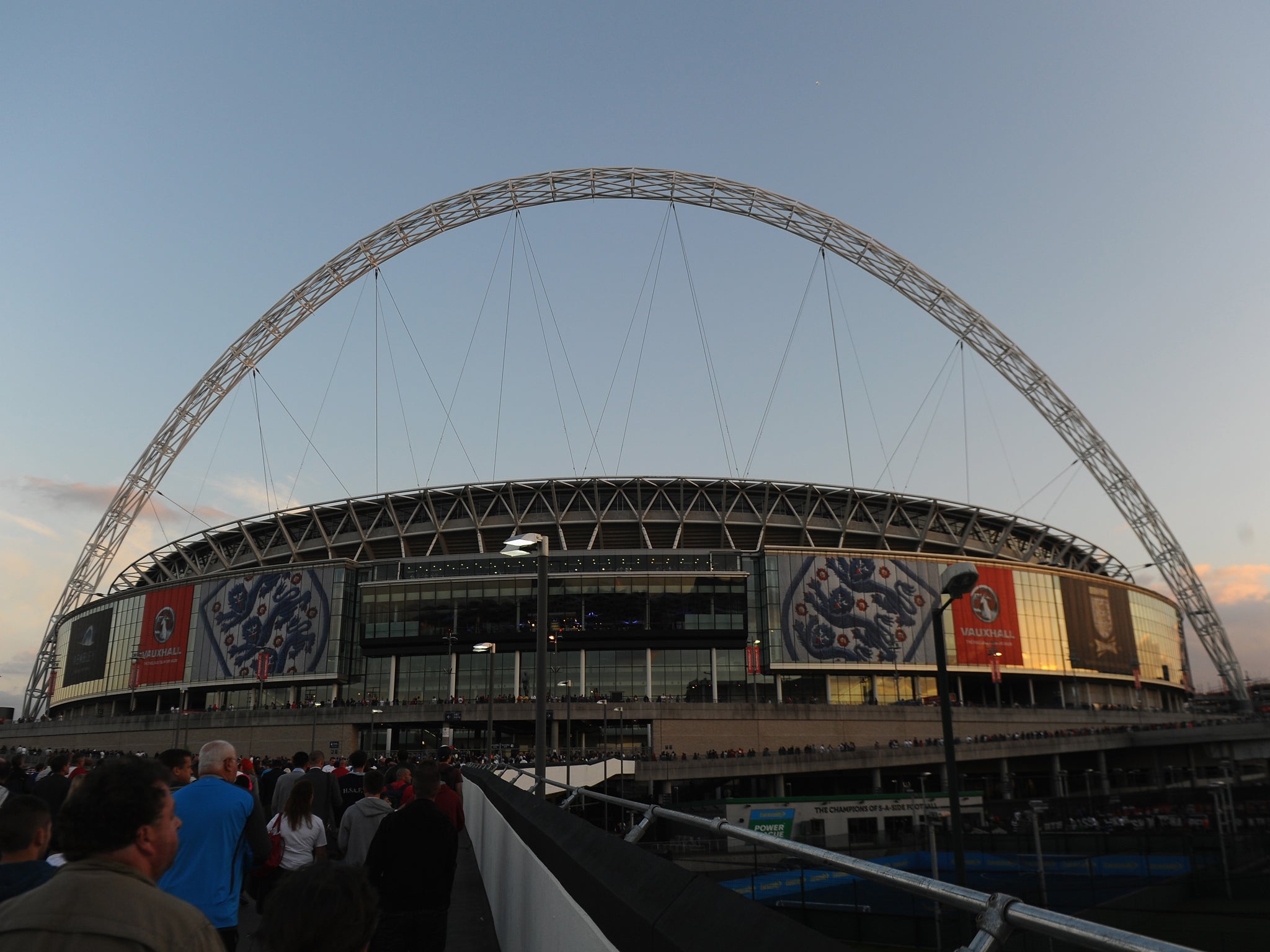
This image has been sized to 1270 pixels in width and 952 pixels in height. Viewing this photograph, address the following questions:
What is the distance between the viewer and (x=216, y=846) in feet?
19.8

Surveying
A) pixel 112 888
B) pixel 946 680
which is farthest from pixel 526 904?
pixel 946 680

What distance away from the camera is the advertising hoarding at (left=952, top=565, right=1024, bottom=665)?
88188 millimetres

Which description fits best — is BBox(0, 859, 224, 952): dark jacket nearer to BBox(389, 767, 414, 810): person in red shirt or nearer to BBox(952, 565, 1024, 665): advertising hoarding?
BBox(389, 767, 414, 810): person in red shirt

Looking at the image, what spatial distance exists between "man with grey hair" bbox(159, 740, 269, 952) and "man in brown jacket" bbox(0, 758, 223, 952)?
10.2 feet

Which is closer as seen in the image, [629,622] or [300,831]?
[300,831]

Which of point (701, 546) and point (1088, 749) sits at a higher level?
point (701, 546)

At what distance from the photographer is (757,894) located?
5938mm

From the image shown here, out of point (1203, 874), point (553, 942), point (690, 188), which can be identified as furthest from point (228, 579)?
point (553, 942)

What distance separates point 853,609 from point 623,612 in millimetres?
20607

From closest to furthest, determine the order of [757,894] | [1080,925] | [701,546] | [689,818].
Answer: [1080,925] → [689,818] → [757,894] → [701,546]

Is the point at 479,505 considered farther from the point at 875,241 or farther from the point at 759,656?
the point at 875,241

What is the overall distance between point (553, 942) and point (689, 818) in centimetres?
135

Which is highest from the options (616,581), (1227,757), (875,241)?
(875,241)

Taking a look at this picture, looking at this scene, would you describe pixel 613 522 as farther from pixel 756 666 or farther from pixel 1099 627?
pixel 1099 627
